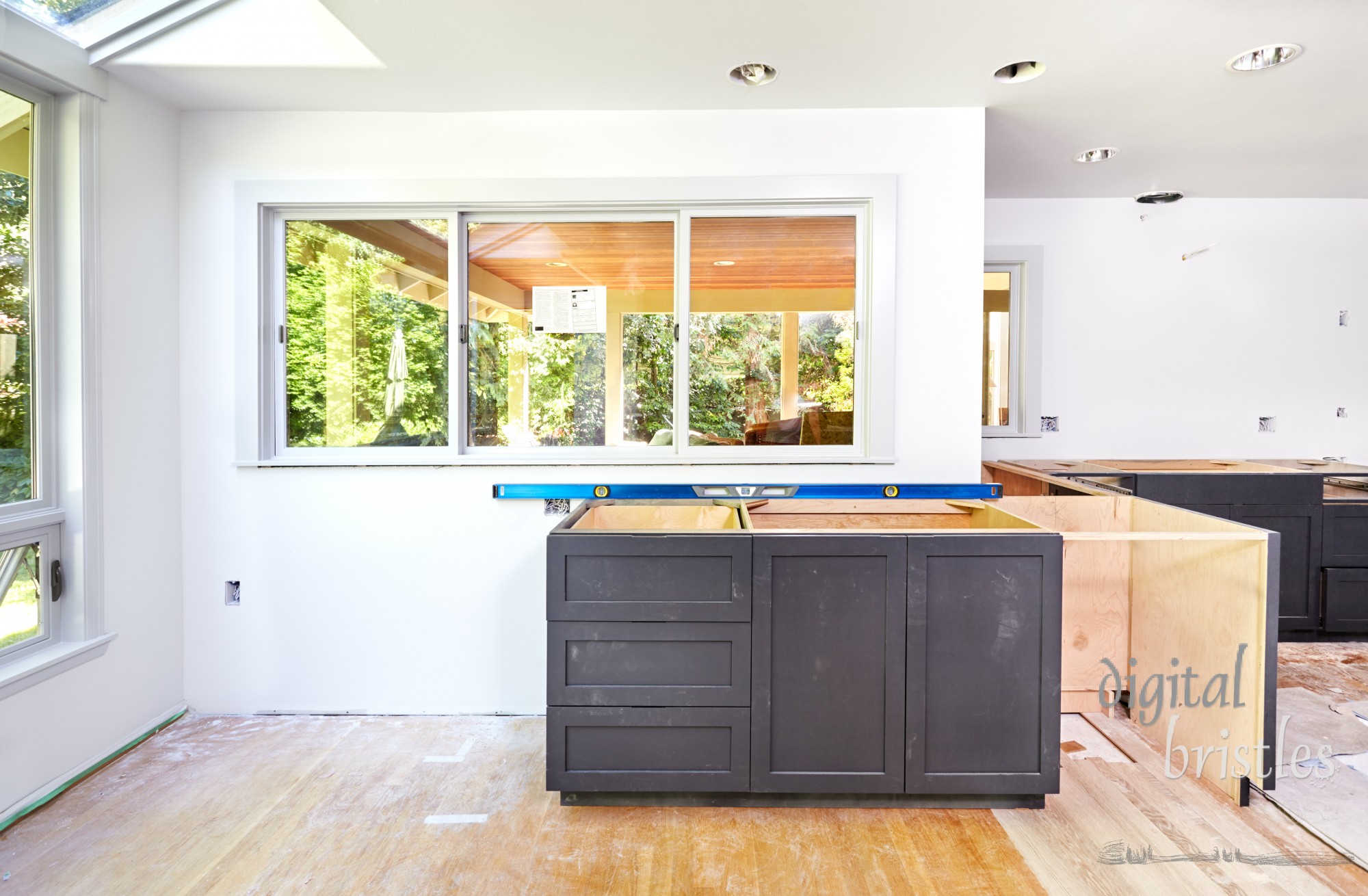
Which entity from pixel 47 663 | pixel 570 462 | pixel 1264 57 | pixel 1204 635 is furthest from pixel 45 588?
pixel 1264 57

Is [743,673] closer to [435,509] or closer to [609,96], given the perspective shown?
[435,509]

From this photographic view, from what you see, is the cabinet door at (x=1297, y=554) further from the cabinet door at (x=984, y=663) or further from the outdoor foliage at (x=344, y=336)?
the outdoor foliage at (x=344, y=336)

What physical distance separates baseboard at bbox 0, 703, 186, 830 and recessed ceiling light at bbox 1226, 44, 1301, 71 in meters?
4.35

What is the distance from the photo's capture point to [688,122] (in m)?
2.90

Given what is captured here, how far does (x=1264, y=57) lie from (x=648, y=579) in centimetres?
254

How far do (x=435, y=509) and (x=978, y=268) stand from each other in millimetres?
2312

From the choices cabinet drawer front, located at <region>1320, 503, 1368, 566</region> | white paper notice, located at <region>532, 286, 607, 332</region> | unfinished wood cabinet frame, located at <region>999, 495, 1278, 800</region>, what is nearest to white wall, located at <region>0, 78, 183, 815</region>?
white paper notice, located at <region>532, 286, 607, 332</region>

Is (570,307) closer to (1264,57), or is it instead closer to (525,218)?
(525,218)

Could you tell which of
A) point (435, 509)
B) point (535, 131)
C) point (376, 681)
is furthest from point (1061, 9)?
point (376, 681)

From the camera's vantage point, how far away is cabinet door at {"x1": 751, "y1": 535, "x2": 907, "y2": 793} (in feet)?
7.16

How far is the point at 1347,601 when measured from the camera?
3.74 metres

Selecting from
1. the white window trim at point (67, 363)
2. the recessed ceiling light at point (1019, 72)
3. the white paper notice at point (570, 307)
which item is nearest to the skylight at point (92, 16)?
the white window trim at point (67, 363)

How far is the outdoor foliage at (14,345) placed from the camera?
2.28m

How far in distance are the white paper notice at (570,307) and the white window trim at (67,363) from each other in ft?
4.85
